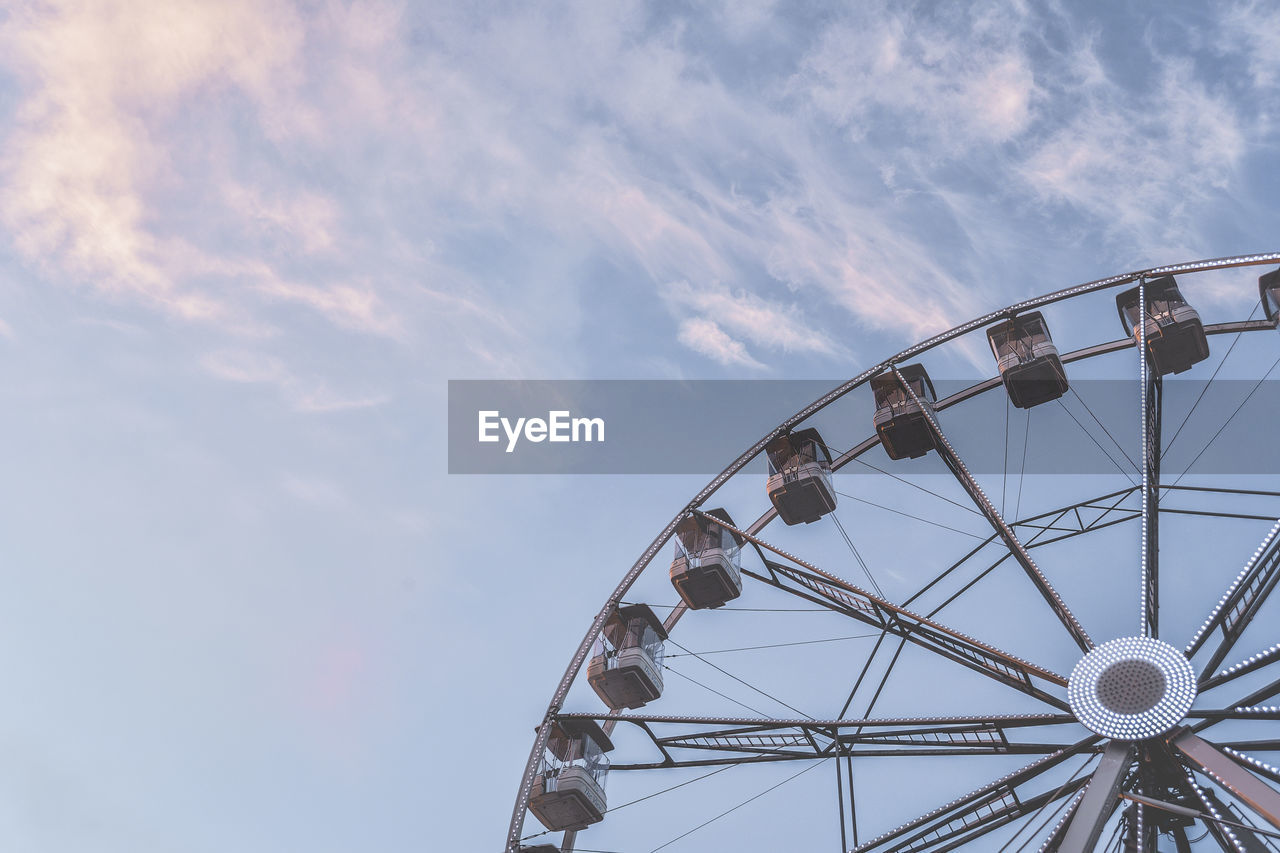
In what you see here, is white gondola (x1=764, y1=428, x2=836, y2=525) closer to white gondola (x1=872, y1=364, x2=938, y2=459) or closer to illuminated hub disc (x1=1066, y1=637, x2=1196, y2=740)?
white gondola (x1=872, y1=364, x2=938, y2=459)

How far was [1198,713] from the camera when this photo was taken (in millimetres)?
14242

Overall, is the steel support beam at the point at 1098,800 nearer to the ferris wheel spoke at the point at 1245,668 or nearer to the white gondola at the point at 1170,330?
the ferris wheel spoke at the point at 1245,668

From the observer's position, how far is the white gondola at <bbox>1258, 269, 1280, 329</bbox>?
1883 cm

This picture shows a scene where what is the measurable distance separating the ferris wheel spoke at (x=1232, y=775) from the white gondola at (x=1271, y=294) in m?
7.83

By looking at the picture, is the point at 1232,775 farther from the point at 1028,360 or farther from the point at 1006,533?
the point at 1028,360

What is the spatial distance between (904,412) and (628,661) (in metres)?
6.60

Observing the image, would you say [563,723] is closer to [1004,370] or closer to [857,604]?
[857,604]

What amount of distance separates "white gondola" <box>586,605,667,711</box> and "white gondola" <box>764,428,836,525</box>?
3285 mm

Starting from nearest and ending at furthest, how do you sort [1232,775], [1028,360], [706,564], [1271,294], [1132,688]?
[1232,775] → [1132,688] → [1271,294] → [1028,360] → [706,564]

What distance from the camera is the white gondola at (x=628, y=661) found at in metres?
22.1

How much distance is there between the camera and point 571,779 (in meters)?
20.2

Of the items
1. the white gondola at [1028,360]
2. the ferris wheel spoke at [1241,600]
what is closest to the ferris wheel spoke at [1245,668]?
the ferris wheel spoke at [1241,600]

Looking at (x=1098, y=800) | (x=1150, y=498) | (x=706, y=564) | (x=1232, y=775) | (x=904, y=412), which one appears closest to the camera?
(x=1232, y=775)

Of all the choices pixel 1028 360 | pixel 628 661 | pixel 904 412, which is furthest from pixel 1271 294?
pixel 628 661
